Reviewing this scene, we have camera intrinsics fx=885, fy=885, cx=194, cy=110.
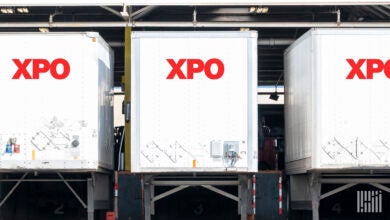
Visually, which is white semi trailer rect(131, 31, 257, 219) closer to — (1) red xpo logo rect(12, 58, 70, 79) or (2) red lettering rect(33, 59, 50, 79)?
(1) red xpo logo rect(12, 58, 70, 79)

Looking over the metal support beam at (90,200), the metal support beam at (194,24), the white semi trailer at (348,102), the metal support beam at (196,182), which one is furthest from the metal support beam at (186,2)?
the metal support beam at (90,200)

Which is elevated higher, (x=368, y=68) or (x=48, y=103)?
(x=368, y=68)

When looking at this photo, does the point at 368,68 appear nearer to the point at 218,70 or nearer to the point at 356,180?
Answer: the point at 356,180

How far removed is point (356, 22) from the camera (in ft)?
64.3

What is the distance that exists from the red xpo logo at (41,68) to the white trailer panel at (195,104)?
132cm

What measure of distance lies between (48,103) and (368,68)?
19.2 feet

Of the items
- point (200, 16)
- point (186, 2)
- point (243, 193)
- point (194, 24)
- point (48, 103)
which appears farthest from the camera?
point (200, 16)

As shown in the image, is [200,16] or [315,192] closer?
[315,192]

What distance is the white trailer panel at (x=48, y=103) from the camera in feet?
53.0

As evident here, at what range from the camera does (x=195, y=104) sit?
1614cm

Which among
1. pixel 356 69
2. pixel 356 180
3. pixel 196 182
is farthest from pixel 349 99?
pixel 196 182

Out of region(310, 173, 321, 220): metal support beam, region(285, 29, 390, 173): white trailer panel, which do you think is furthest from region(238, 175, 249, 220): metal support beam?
region(285, 29, 390, 173): white trailer panel

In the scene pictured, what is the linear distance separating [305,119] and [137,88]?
328 cm

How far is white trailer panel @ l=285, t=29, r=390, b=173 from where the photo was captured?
52.2 feet
